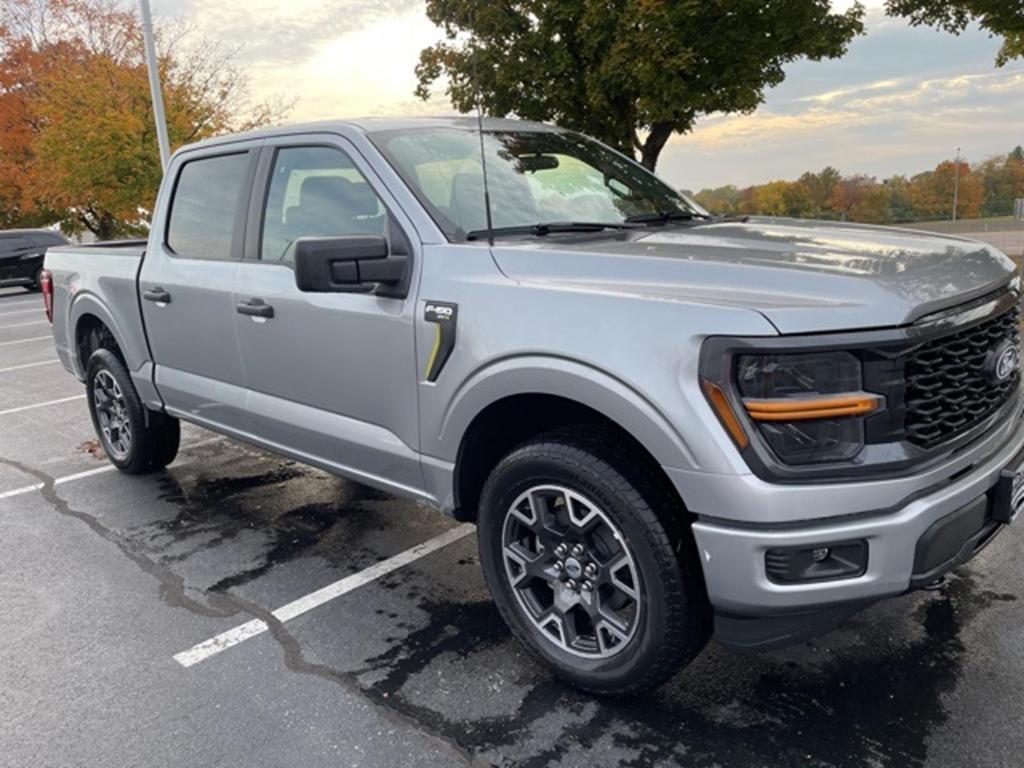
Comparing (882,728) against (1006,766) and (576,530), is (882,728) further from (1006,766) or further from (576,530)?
(576,530)

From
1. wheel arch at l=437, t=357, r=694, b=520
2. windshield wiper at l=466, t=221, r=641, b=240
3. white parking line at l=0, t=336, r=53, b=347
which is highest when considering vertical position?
windshield wiper at l=466, t=221, r=641, b=240

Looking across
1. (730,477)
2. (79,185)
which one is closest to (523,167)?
(730,477)

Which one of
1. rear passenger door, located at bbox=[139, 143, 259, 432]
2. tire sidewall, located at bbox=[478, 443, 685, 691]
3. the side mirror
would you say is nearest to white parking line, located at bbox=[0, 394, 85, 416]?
rear passenger door, located at bbox=[139, 143, 259, 432]

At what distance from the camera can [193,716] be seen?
9.27 ft

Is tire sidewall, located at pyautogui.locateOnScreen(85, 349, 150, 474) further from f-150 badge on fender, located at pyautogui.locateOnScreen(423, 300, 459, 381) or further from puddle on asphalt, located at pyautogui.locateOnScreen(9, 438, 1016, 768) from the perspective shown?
f-150 badge on fender, located at pyautogui.locateOnScreen(423, 300, 459, 381)

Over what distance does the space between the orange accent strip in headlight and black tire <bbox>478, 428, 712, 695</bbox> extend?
478 millimetres

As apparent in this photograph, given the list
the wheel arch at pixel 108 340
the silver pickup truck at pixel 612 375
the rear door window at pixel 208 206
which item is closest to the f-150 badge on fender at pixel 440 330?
the silver pickup truck at pixel 612 375

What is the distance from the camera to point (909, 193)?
18453 mm

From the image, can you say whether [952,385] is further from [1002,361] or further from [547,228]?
→ [547,228]

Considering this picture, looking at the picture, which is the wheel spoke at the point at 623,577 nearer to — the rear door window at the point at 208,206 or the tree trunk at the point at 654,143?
the rear door window at the point at 208,206

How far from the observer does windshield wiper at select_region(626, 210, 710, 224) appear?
363 cm

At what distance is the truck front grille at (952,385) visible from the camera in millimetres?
2283

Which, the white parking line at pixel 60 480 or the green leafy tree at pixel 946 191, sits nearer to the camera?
the white parking line at pixel 60 480

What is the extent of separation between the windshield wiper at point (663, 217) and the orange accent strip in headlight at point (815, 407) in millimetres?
1603
